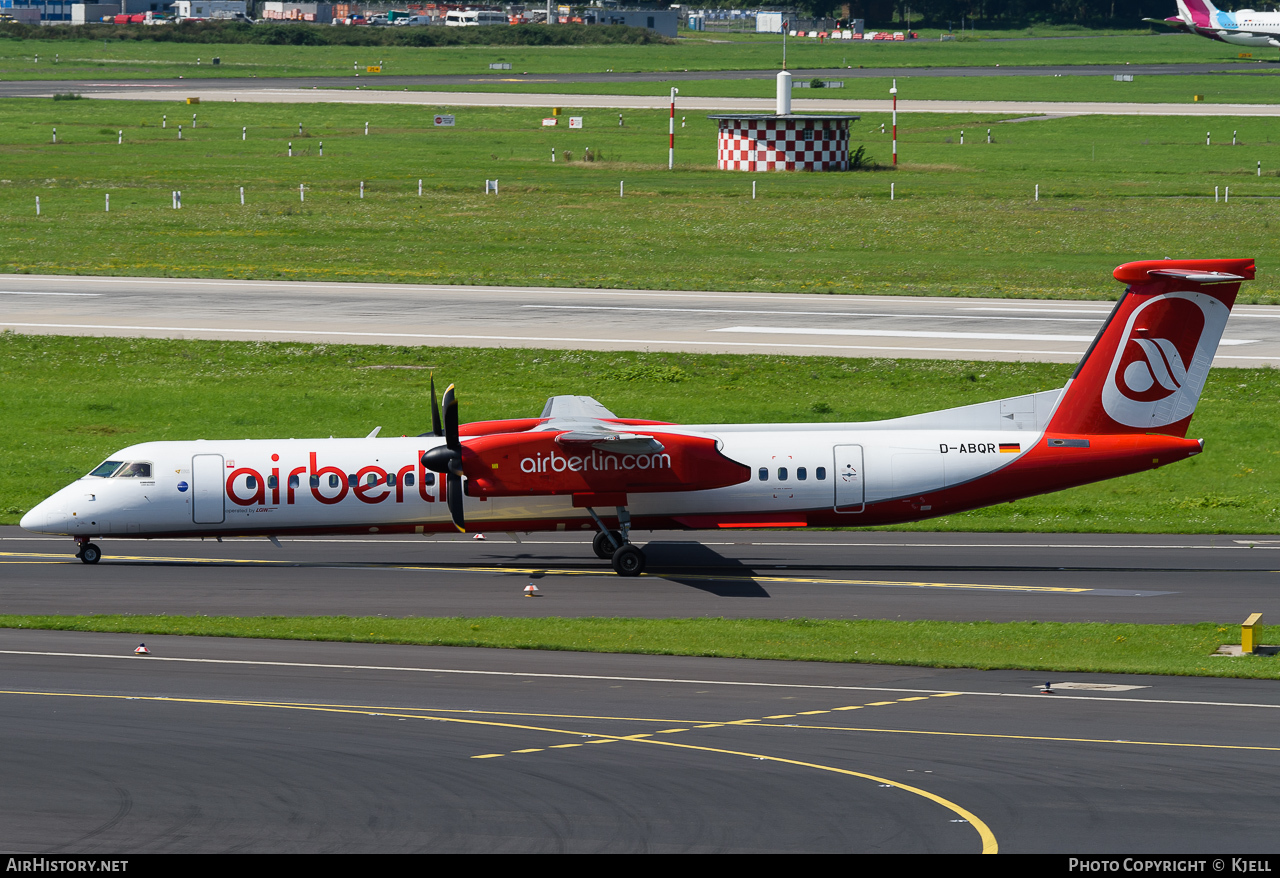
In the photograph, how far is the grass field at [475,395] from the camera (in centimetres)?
3900

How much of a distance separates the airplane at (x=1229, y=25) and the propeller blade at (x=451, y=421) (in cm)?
14020

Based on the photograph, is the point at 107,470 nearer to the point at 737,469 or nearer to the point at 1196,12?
the point at 737,469

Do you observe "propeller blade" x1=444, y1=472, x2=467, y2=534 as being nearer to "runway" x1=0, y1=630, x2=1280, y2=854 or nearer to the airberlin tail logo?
"runway" x1=0, y1=630, x2=1280, y2=854

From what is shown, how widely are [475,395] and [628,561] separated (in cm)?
1545

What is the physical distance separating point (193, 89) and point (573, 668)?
428 feet

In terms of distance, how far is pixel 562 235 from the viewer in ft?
239

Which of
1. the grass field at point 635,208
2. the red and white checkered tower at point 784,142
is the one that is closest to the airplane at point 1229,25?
the grass field at point 635,208

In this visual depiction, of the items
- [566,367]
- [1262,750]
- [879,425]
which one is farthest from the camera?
[566,367]

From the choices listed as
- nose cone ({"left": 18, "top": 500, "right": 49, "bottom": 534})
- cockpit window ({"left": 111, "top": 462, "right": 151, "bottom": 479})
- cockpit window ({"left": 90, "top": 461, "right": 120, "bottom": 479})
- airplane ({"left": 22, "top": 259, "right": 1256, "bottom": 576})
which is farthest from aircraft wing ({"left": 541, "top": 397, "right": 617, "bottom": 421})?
nose cone ({"left": 18, "top": 500, "right": 49, "bottom": 534})

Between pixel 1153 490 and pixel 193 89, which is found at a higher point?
pixel 193 89

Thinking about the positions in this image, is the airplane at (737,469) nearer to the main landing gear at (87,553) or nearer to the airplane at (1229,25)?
the main landing gear at (87,553)

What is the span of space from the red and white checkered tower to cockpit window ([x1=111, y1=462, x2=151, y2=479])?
209 ft

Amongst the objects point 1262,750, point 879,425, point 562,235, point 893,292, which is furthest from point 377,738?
point 562,235

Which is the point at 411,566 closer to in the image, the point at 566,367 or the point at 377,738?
the point at 377,738
